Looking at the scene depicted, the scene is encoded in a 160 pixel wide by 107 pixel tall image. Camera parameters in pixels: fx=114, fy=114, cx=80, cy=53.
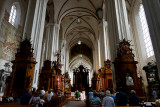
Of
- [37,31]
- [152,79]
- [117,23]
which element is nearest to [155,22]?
[117,23]

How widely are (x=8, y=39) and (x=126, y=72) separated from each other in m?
9.40

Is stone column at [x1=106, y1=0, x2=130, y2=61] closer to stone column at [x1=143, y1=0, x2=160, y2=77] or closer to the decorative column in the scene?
stone column at [x1=143, y1=0, x2=160, y2=77]

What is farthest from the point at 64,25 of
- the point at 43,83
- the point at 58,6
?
the point at 43,83

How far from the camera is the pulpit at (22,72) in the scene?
5549 mm

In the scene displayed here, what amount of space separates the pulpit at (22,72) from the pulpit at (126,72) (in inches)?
177

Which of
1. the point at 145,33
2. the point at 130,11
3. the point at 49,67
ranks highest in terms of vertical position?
the point at 130,11

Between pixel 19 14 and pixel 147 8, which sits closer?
pixel 147 8

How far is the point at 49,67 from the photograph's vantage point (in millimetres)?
10555

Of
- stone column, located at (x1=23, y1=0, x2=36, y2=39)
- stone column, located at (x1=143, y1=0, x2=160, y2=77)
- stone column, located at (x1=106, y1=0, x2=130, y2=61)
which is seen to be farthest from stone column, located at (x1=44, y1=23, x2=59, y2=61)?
stone column, located at (x1=143, y1=0, x2=160, y2=77)

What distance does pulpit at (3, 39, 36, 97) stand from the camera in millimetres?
5549

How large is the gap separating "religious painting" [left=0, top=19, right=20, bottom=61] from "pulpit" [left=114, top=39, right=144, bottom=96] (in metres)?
8.45

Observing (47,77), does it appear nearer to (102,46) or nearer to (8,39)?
(8,39)

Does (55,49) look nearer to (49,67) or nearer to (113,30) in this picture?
(49,67)

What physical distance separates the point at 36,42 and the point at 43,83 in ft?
15.4
